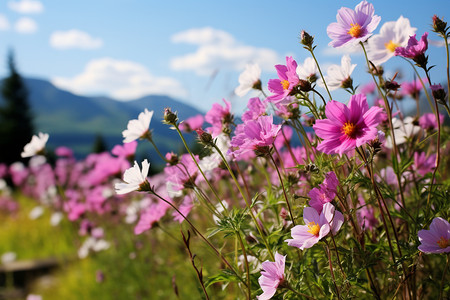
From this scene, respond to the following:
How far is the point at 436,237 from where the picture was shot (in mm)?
731

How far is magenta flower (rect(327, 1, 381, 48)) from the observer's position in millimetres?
850

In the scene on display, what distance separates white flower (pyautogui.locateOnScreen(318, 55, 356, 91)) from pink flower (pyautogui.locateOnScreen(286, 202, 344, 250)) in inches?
14.7

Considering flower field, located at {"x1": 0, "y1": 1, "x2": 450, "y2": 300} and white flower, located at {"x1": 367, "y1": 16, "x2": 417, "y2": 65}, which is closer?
flower field, located at {"x1": 0, "y1": 1, "x2": 450, "y2": 300}

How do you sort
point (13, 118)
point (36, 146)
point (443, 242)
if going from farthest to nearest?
1. point (13, 118)
2. point (36, 146)
3. point (443, 242)

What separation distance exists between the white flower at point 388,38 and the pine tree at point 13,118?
67.0 feet

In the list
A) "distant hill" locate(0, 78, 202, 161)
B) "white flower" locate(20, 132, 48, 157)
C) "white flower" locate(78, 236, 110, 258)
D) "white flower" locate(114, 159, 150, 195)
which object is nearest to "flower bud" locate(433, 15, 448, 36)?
"white flower" locate(114, 159, 150, 195)

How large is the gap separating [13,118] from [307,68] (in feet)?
86.3

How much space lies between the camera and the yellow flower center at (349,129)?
0.73m

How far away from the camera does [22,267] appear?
16.2 ft

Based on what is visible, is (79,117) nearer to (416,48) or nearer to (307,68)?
(307,68)

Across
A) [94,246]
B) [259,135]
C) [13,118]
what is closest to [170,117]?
[259,135]

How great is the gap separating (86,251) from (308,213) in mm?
2763

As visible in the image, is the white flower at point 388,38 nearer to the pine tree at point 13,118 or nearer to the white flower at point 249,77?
the white flower at point 249,77

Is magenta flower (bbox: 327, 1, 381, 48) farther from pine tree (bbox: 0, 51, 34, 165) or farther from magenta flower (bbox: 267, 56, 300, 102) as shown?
pine tree (bbox: 0, 51, 34, 165)
